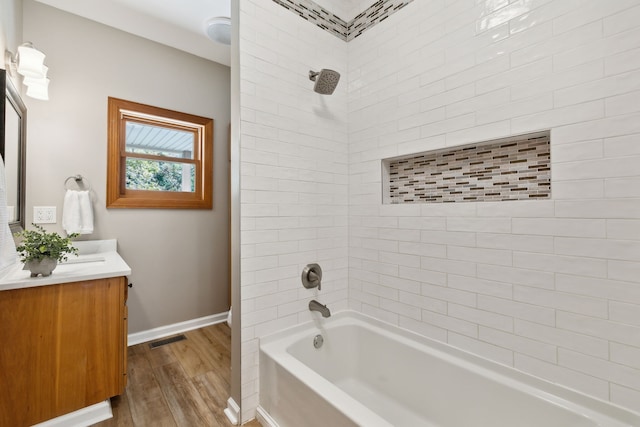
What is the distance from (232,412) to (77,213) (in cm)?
189

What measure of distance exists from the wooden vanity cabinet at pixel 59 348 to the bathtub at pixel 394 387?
2.92ft

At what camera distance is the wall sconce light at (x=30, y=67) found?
1743mm

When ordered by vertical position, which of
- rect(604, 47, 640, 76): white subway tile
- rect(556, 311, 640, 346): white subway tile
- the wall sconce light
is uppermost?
the wall sconce light

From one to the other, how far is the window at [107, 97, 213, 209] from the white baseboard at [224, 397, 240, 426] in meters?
1.86

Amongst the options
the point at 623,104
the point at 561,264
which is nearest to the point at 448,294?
the point at 561,264

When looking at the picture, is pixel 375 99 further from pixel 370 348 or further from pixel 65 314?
Answer: pixel 65 314

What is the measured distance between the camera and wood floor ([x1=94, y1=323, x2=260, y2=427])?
5.20 ft

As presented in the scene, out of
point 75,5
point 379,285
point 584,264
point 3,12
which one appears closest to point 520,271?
point 584,264

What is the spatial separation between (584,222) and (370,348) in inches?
52.3

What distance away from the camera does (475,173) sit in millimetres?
1479

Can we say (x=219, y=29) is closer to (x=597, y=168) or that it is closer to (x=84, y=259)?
(x=84, y=259)

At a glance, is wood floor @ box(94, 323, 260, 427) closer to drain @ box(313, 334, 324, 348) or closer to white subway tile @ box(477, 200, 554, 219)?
drain @ box(313, 334, 324, 348)

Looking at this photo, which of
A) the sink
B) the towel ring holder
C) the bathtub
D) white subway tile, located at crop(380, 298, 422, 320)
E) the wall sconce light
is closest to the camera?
the bathtub

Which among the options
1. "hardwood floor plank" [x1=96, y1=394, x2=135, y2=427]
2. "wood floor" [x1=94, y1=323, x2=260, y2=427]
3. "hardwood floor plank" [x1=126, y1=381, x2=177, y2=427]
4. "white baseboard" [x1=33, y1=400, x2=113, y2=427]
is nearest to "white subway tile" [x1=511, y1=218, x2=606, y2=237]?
"wood floor" [x1=94, y1=323, x2=260, y2=427]
